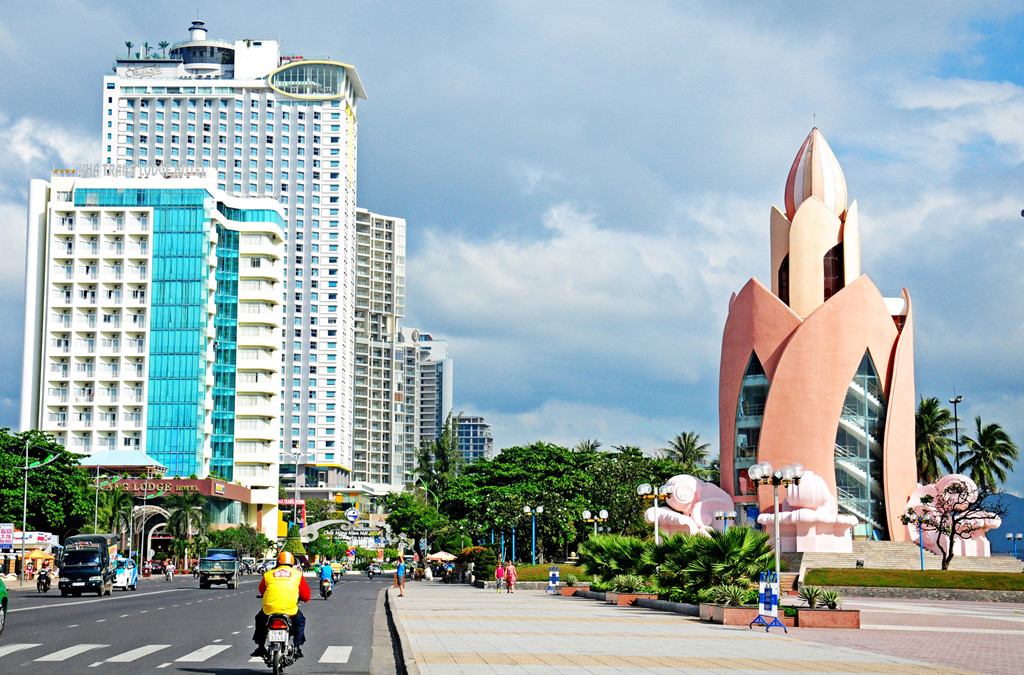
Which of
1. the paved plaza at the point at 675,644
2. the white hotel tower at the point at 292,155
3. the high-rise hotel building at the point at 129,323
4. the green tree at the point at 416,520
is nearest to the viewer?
the paved plaza at the point at 675,644

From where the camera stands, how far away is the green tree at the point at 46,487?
70188mm

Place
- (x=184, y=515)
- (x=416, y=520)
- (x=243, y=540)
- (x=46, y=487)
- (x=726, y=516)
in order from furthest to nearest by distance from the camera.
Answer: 1. (x=416, y=520)
2. (x=243, y=540)
3. (x=184, y=515)
4. (x=46, y=487)
5. (x=726, y=516)

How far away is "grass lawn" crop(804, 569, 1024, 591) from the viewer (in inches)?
1777

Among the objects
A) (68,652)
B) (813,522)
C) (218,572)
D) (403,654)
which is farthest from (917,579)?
(68,652)

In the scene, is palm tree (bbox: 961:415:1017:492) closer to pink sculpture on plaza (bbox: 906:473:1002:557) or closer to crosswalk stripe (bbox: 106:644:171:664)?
pink sculpture on plaza (bbox: 906:473:1002:557)

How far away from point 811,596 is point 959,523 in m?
40.2

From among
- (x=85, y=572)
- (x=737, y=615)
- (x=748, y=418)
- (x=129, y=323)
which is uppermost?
(x=129, y=323)

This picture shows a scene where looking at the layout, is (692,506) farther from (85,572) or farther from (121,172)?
(121,172)

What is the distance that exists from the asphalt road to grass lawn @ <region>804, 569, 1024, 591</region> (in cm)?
2394

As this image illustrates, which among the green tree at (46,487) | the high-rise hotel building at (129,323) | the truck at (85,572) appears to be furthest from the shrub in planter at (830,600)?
the high-rise hotel building at (129,323)

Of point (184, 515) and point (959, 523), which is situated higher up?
point (959, 523)

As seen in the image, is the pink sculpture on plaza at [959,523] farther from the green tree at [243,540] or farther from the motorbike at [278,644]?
the green tree at [243,540]

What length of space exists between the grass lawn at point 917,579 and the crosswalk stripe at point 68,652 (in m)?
34.8

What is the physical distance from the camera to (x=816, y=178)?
71.3 m
